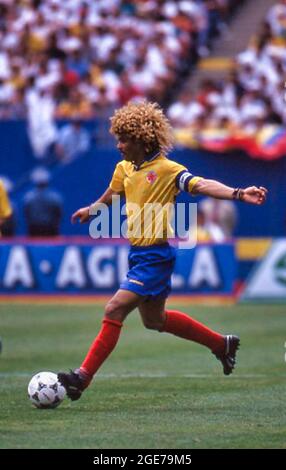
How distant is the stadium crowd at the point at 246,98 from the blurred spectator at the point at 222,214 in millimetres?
1242

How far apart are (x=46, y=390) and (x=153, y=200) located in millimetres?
1652

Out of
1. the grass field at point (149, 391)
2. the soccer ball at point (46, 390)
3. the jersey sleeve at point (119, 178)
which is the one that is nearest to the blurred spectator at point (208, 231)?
the grass field at point (149, 391)

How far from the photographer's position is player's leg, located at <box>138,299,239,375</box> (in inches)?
384

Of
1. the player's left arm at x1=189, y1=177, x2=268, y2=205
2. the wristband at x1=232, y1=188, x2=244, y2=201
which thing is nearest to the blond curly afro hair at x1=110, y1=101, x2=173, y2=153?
the player's left arm at x1=189, y1=177, x2=268, y2=205

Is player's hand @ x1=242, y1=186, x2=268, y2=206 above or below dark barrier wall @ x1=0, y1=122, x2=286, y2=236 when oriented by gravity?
above

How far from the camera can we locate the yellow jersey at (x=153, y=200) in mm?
9516

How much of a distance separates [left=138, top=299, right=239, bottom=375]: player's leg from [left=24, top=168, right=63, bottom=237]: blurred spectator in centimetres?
1154

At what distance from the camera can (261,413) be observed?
29.8 feet

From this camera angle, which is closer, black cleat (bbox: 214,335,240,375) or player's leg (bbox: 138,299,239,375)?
player's leg (bbox: 138,299,239,375)

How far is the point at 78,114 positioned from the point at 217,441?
1660 cm

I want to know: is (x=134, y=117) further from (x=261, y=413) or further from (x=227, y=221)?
(x=227, y=221)

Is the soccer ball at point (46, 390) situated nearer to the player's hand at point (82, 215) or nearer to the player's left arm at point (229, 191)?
the player's hand at point (82, 215)

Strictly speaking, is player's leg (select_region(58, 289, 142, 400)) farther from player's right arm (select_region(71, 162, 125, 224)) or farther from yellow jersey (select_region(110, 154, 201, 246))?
player's right arm (select_region(71, 162, 125, 224))

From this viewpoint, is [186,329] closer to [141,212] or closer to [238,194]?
[141,212]
